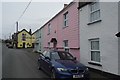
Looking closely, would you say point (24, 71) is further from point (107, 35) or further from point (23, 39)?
point (23, 39)

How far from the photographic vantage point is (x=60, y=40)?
837 inches

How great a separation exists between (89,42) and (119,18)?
12.2 ft

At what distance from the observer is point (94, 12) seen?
1296 cm

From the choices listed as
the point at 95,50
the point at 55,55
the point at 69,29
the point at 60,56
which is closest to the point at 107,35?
the point at 95,50

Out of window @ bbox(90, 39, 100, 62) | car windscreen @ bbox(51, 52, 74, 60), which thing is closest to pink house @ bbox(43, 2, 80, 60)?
window @ bbox(90, 39, 100, 62)

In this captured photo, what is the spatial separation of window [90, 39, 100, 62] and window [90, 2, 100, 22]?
1.39 m

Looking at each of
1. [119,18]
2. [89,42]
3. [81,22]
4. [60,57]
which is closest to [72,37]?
[81,22]

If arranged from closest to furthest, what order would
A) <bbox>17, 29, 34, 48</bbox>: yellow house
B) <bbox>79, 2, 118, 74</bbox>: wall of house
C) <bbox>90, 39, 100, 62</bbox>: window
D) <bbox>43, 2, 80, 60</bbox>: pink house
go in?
<bbox>79, 2, 118, 74</bbox>: wall of house → <bbox>90, 39, 100, 62</bbox>: window → <bbox>43, 2, 80, 60</bbox>: pink house → <bbox>17, 29, 34, 48</bbox>: yellow house

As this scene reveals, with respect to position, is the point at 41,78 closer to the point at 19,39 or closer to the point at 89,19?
the point at 89,19

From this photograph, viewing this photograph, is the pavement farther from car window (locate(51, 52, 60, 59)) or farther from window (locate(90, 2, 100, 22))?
window (locate(90, 2, 100, 22))

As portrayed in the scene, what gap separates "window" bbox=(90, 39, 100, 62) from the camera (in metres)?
12.2

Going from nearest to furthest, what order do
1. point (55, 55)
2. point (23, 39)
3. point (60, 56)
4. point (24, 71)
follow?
1. point (60, 56)
2. point (55, 55)
3. point (24, 71)
4. point (23, 39)

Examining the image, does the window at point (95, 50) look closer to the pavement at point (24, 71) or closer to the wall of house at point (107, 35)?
the wall of house at point (107, 35)

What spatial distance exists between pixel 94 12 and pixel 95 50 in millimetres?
2429
